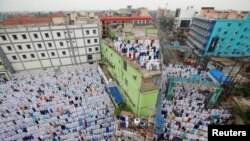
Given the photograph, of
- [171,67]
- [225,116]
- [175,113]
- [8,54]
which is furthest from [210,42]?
[8,54]

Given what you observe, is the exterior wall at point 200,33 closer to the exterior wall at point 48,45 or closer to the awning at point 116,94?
the exterior wall at point 48,45

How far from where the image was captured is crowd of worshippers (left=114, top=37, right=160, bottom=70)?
16.8 meters

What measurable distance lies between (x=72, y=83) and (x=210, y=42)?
37.4m

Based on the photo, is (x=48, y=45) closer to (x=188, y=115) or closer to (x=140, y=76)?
(x=140, y=76)

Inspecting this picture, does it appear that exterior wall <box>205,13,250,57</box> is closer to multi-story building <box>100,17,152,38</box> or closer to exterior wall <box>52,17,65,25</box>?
multi-story building <box>100,17,152,38</box>

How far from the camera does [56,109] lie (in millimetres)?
20469

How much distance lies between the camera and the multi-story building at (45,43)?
2841cm

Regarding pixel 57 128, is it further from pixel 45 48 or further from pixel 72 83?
pixel 45 48

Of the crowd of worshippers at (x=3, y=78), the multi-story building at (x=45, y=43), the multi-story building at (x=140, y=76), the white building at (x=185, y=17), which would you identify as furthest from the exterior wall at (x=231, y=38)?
the crowd of worshippers at (x=3, y=78)

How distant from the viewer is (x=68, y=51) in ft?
107

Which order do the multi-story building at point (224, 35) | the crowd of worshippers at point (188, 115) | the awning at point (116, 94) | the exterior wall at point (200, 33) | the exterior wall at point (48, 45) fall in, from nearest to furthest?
the crowd of worshippers at point (188, 115), the awning at point (116, 94), the exterior wall at point (48, 45), the multi-story building at point (224, 35), the exterior wall at point (200, 33)

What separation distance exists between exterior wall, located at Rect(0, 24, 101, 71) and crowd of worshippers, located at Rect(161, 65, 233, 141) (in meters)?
21.7

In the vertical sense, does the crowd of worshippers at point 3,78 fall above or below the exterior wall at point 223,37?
below

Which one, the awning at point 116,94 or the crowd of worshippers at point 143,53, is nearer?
the crowd of worshippers at point 143,53
